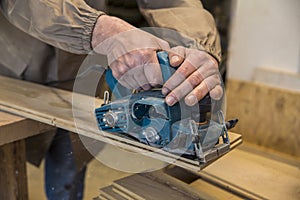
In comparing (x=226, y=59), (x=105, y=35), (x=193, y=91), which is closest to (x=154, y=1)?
(x=105, y=35)

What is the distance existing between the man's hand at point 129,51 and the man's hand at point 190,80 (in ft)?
0.11

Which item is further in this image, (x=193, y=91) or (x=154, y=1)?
(x=154, y=1)

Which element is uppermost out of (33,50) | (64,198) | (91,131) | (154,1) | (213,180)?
(154,1)

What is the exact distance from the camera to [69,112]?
2.84ft

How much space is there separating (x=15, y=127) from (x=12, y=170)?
23cm

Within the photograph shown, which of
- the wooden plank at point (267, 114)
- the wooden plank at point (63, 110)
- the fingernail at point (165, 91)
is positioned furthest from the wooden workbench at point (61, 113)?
the wooden plank at point (267, 114)

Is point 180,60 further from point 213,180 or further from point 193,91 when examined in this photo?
point 213,180

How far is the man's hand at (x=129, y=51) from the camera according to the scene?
704 mm

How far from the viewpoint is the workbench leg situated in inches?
39.6

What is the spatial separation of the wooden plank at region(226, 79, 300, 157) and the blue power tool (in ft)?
3.01

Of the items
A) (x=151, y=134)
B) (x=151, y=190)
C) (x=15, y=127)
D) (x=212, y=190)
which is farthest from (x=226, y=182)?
(x=15, y=127)

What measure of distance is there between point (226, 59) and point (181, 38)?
1.19 m

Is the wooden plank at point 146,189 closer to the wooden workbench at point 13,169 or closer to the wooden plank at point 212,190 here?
the wooden plank at point 212,190

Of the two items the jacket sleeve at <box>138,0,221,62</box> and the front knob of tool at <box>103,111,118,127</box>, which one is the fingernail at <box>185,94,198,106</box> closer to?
the front knob of tool at <box>103,111,118,127</box>
